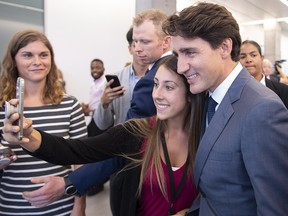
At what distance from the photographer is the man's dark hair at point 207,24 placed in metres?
1.13

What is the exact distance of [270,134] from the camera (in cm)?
93

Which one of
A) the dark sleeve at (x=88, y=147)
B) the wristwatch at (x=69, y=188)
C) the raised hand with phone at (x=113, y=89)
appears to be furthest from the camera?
the raised hand with phone at (x=113, y=89)

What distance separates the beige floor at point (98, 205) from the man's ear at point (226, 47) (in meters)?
2.89

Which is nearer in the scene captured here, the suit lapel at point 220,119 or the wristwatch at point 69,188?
the suit lapel at point 220,119

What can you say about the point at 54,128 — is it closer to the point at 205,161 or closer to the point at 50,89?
the point at 50,89

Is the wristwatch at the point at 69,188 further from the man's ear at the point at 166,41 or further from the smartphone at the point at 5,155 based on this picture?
the man's ear at the point at 166,41

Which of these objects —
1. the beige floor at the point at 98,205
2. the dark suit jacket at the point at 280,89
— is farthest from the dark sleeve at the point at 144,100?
the beige floor at the point at 98,205

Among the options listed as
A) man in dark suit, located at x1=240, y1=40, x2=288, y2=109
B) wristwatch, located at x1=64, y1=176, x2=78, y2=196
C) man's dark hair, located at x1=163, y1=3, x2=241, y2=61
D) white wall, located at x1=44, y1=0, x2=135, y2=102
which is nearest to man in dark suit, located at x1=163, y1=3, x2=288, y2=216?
man's dark hair, located at x1=163, y1=3, x2=241, y2=61

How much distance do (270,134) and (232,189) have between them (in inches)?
8.9

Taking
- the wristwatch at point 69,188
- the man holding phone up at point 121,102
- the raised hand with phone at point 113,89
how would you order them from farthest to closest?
the man holding phone up at point 121,102, the raised hand with phone at point 113,89, the wristwatch at point 69,188

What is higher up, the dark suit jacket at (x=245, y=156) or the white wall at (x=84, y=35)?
the white wall at (x=84, y=35)

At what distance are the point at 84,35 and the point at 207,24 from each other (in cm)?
535

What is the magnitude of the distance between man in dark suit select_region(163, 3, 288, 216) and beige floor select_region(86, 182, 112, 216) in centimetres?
260

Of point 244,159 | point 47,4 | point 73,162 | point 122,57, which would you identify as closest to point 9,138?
point 73,162
